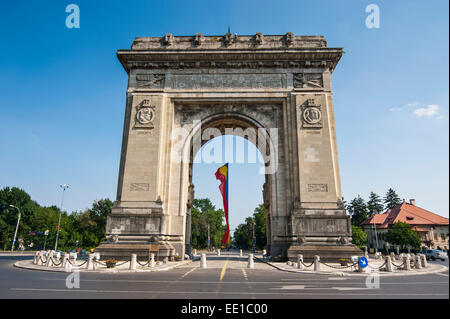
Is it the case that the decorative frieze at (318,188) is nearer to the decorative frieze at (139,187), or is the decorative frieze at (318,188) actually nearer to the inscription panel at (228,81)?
the inscription panel at (228,81)

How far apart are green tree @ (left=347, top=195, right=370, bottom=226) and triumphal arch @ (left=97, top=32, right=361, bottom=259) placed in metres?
70.4

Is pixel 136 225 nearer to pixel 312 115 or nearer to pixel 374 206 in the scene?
pixel 312 115

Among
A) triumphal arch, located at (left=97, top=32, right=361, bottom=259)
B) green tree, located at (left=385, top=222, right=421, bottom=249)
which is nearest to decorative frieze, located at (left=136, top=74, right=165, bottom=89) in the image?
triumphal arch, located at (left=97, top=32, right=361, bottom=259)

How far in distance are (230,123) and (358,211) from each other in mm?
75189

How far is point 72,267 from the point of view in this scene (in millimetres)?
17125

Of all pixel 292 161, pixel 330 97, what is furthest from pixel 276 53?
pixel 292 161

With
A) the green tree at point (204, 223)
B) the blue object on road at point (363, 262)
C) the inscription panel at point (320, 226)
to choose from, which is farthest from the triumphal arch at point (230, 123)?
the green tree at point (204, 223)

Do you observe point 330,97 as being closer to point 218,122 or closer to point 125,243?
point 218,122

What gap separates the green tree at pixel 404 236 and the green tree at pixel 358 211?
35.5m

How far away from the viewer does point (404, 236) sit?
4931 cm

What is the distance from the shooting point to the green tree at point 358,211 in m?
86.2

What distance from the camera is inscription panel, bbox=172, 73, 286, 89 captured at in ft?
86.8
